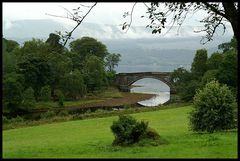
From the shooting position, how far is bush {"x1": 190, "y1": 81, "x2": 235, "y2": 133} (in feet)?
79.8

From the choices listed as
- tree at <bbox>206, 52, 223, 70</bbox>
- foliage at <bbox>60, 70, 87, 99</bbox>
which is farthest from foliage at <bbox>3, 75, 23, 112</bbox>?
tree at <bbox>206, 52, 223, 70</bbox>

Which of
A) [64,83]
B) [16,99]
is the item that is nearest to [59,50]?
[16,99]

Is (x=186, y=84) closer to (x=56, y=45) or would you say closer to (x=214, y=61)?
(x=214, y=61)

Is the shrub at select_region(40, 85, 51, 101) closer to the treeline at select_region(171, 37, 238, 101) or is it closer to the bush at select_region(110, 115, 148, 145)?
the treeline at select_region(171, 37, 238, 101)

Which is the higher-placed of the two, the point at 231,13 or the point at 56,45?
the point at 231,13

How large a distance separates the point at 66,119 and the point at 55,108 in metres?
19.0

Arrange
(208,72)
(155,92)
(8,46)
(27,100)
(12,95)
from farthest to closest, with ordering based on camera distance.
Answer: (155,92) < (208,72) < (27,100) < (12,95) < (8,46)

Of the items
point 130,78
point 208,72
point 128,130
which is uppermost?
point 208,72

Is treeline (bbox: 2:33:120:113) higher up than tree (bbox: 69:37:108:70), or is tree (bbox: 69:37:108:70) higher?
tree (bbox: 69:37:108:70)

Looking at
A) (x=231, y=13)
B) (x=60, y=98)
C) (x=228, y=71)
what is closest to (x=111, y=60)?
(x=60, y=98)

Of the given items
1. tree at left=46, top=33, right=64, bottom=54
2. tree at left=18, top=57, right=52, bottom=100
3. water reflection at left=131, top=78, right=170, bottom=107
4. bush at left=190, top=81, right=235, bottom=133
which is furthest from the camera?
water reflection at left=131, top=78, right=170, bottom=107

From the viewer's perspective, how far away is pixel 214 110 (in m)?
24.4

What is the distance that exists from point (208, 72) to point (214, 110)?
4520 centimetres

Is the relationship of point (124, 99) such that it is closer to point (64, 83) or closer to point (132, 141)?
point (64, 83)
